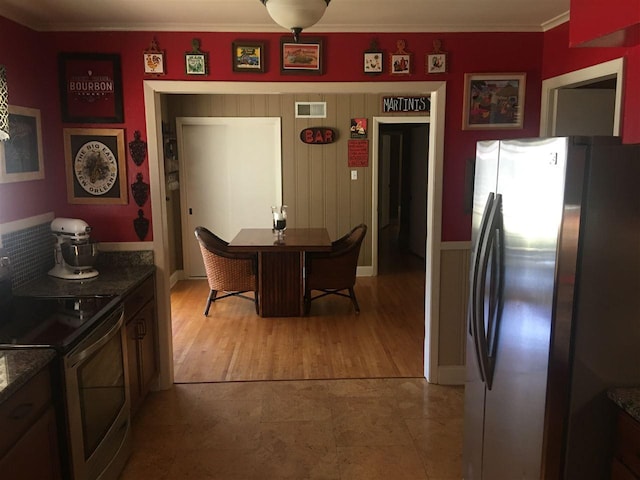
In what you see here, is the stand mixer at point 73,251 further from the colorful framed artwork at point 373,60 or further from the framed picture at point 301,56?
the colorful framed artwork at point 373,60

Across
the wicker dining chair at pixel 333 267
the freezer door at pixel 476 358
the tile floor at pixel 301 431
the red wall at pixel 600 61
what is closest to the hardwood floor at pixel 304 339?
the tile floor at pixel 301 431

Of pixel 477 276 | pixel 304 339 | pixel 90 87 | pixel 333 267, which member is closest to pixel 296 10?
pixel 477 276

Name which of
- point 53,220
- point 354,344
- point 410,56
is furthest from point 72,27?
point 354,344

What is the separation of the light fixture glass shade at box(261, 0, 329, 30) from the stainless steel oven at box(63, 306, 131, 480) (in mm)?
1536

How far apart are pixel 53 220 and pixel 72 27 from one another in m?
1.22

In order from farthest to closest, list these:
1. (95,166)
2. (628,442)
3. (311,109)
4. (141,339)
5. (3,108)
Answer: (311,109) → (95,166) → (141,339) → (3,108) → (628,442)

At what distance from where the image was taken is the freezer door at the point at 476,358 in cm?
226

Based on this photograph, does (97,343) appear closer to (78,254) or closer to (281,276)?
(78,254)

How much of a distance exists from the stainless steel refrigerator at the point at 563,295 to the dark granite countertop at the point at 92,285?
199 centimetres

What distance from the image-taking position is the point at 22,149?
3.14m

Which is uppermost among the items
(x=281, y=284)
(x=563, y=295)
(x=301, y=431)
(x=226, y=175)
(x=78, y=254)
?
(x=226, y=175)

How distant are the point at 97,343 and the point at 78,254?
92 centimetres

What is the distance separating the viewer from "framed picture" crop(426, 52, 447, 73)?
3.51 meters

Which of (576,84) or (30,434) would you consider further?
(576,84)
